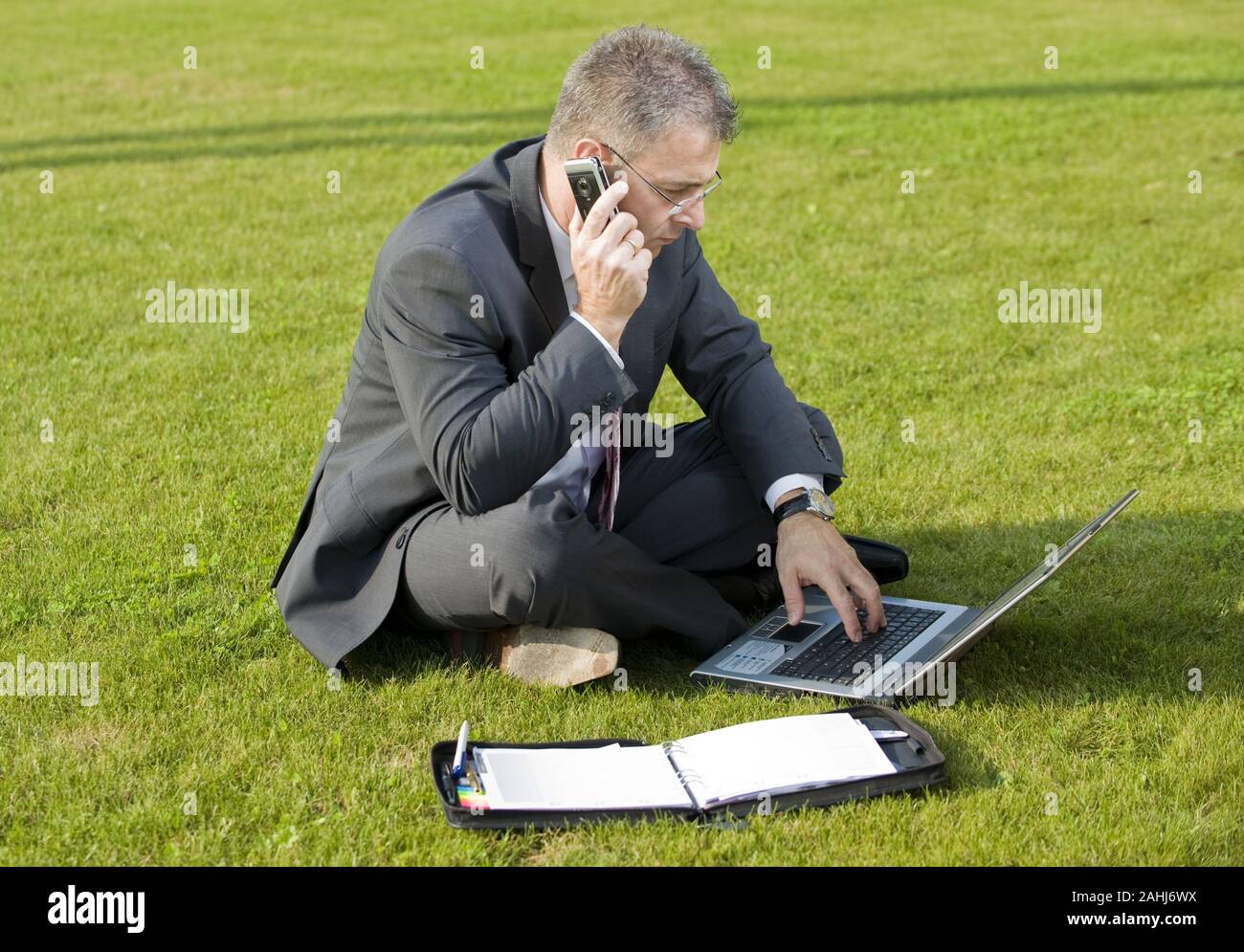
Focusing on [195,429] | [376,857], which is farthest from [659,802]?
[195,429]

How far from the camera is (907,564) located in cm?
470

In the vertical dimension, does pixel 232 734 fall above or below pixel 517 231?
below

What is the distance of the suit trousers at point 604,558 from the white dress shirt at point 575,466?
12cm

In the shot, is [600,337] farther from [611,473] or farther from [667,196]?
[611,473]

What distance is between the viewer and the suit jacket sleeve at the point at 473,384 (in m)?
3.71

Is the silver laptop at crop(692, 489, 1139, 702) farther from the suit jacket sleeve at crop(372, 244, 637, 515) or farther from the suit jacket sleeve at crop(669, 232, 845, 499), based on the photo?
the suit jacket sleeve at crop(372, 244, 637, 515)

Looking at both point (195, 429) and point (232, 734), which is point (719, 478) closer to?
point (232, 734)

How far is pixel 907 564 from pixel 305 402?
3056mm

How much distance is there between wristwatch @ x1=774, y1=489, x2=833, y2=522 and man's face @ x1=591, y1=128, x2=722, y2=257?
936 mm

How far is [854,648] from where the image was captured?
419cm

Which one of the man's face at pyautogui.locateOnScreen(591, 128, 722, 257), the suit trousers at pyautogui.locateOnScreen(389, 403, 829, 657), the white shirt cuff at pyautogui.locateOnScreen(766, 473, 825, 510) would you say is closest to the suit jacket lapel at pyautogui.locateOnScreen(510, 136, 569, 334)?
the man's face at pyautogui.locateOnScreen(591, 128, 722, 257)

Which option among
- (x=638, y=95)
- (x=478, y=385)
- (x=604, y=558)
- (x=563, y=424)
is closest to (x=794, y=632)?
(x=604, y=558)
